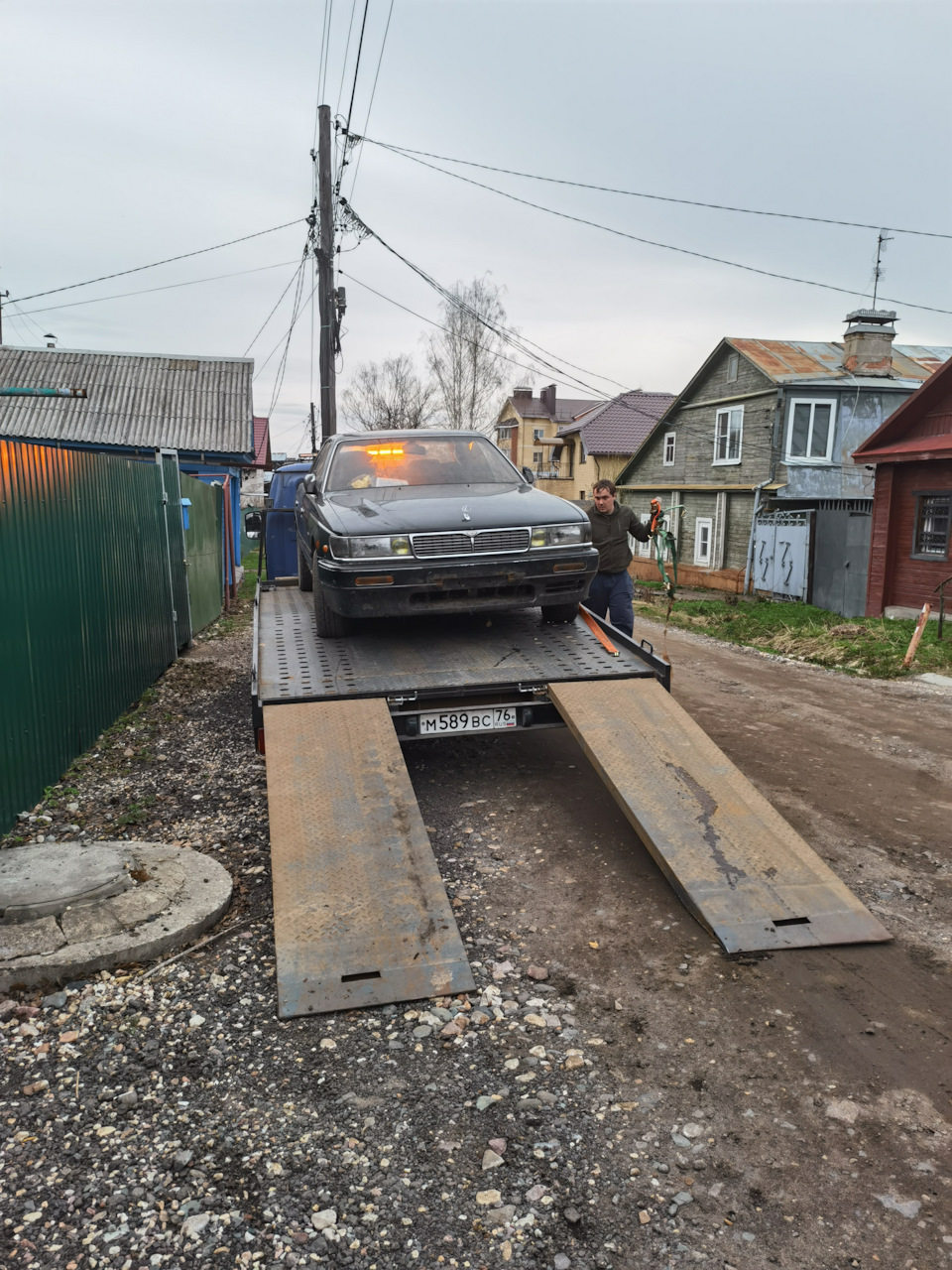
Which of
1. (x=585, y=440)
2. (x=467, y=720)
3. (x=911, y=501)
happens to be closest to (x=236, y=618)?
(x=467, y=720)

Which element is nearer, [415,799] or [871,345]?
[415,799]

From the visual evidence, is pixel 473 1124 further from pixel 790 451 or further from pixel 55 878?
pixel 790 451

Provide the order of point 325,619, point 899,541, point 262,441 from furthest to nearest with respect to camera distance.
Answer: point 262,441 < point 899,541 < point 325,619

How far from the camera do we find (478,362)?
4841 cm

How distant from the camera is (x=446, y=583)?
5.56 m

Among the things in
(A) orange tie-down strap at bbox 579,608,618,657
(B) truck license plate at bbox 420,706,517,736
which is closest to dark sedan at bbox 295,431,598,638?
(A) orange tie-down strap at bbox 579,608,618,657

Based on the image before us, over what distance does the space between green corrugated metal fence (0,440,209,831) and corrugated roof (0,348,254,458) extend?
41.0 feet

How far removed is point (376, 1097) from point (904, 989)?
2.14 metres

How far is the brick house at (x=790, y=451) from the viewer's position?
812 inches

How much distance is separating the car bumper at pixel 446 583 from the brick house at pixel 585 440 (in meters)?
36.0

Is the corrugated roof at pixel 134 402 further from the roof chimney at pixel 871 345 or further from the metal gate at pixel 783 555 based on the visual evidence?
the roof chimney at pixel 871 345

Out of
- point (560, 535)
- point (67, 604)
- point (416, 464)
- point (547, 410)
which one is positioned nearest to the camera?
point (560, 535)

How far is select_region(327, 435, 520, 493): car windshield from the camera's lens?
682 cm

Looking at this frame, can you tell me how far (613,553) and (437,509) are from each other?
8.65 ft
